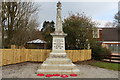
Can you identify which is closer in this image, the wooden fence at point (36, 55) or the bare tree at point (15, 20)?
the wooden fence at point (36, 55)

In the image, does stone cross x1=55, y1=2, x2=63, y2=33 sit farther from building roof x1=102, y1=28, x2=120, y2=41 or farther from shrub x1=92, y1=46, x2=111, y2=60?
building roof x1=102, y1=28, x2=120, y2=41

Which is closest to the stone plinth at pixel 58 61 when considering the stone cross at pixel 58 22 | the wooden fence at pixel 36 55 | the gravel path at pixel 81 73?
the stone cross at pixel 58 22

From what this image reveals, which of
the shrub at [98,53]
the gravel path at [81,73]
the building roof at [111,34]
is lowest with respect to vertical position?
the gravel path at [81,73]

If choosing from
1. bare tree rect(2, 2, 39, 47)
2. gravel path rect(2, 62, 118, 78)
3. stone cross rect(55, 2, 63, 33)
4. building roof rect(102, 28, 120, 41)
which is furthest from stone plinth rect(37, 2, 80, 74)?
building roof rect(102, 28, 120, 41)

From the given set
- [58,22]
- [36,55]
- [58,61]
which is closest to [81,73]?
[58,61]

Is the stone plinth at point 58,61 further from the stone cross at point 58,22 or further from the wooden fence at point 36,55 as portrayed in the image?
the wooden fence at point 36,55

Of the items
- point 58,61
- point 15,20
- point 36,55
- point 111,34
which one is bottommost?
point 36,55

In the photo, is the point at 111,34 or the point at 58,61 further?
the point at 111,34

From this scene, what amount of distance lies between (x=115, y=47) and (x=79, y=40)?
677 inches

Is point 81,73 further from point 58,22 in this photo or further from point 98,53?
point 98,53

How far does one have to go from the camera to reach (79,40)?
17.5 metres

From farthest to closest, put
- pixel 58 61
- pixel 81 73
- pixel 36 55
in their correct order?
pixel 36 55, pixel 58 61, pixel 81 73

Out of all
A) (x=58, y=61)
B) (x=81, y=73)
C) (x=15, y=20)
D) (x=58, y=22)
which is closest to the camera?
(x=81, y=73)

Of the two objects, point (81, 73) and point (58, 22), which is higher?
point (58, 22)
